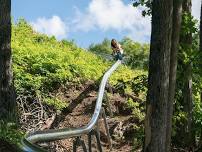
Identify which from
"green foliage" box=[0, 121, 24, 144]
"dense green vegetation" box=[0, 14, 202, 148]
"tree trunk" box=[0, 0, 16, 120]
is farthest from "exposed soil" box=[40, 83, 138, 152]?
"green foliage" box=[0, 121, 24, 144]

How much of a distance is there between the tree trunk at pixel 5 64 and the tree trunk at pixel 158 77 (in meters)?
2.53

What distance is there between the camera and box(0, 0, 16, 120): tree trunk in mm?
9688

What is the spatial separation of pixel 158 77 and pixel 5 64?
311cm

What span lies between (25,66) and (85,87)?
1.59 metres

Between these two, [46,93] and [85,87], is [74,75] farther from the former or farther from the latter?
[46,93]

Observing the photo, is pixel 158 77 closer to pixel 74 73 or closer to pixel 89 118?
pixel 89 118

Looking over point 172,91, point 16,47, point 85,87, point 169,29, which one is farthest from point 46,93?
point 169,29

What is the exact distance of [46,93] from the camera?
43.1 ft

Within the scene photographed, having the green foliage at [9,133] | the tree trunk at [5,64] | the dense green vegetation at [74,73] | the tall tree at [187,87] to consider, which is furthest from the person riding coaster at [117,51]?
the green foliage at [9,133]

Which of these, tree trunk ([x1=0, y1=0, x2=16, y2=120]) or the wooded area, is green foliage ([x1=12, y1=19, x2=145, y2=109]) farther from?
tree trunk ([x1=0, y1=0, x2=16, y2=120])

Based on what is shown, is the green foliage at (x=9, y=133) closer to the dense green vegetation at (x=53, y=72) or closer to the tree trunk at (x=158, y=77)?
the tree trunk at (x=158, y=77)

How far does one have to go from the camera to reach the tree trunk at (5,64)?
381 inches

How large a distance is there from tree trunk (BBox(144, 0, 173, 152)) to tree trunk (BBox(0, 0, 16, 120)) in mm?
2533

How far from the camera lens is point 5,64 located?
10055 millimetres
